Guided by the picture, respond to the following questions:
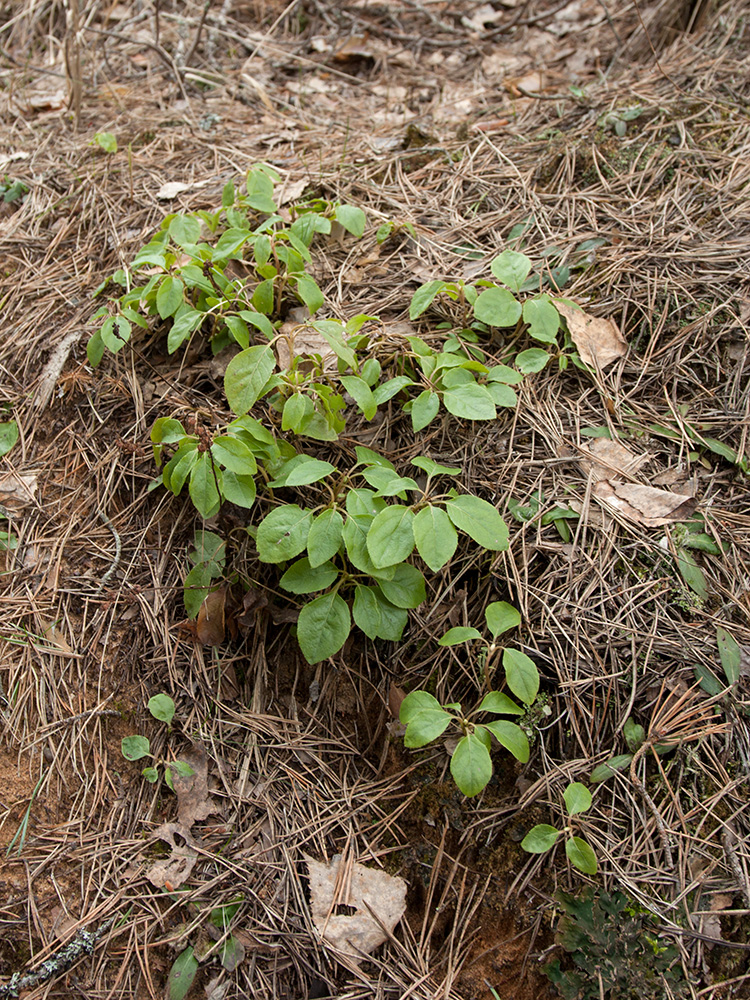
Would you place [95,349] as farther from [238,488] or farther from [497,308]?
[497,308]

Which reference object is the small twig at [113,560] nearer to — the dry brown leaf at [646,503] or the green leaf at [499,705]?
the green leaf at [499,705]

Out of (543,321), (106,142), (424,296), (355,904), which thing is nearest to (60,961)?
(355,904)

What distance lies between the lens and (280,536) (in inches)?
Result: 70.9

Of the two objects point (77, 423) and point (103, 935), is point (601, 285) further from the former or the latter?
point (103, 935)

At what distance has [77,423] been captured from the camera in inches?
Result: 90.0

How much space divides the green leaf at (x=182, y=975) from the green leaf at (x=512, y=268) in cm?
218

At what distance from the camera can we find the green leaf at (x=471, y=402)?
193 centimetres

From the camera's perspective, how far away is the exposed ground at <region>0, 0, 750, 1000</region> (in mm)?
1696

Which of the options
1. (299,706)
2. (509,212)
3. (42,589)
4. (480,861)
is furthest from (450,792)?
(509,212)

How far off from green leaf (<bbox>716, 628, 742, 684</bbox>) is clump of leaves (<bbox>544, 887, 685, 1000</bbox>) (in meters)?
0.63

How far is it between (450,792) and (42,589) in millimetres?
1375

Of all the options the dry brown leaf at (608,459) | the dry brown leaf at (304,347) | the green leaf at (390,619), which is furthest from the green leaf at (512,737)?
the dry brown leaf at (304,347)

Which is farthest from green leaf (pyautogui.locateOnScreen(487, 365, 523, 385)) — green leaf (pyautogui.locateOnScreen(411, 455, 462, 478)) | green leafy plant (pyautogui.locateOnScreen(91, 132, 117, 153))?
green leafy plant (pyautogui.locateOnScreen(91, 132, 117, 153))

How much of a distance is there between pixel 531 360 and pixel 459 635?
0.95 m
